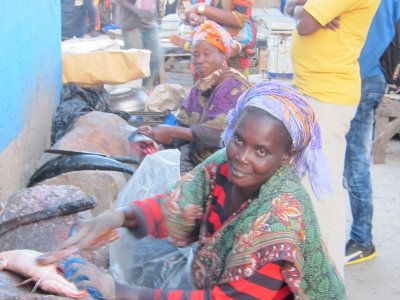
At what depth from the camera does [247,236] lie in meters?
1.70

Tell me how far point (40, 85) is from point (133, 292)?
320 centimetres

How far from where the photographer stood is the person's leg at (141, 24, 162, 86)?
778 centimetres

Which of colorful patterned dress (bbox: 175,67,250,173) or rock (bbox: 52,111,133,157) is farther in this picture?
rock (bbox: 52,111,133,157)

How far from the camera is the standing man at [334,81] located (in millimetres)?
3133

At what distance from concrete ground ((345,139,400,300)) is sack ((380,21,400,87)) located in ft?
4.13

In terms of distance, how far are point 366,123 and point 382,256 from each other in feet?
3.32

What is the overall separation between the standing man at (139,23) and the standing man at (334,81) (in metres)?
4.61

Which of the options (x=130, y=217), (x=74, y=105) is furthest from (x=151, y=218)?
(x=74, y=105)

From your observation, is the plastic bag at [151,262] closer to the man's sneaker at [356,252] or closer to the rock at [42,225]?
the rock at [42,225]

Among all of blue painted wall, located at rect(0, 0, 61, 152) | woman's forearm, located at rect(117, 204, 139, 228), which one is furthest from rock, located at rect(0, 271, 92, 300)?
blue painted wall, located at rect(0, 0, 61, 152)

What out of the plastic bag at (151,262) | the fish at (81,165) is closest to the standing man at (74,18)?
the fish at (81,165)

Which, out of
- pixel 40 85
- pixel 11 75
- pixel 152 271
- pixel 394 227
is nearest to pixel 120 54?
pixel 40 85

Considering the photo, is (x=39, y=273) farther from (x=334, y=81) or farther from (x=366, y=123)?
(x=366, y=123)

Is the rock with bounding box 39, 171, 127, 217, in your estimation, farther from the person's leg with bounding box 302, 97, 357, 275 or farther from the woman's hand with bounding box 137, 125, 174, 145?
the person's leg with bounding box 302, 97, 357, 275
